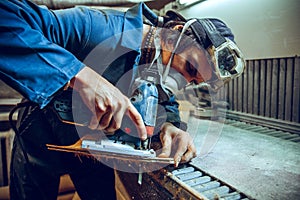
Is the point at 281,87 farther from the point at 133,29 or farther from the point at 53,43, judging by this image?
the point at 53,43

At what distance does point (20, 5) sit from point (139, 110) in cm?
52

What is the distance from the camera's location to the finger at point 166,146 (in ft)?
3.44

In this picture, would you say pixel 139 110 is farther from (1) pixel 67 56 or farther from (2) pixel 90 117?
(1) pixel 67 56

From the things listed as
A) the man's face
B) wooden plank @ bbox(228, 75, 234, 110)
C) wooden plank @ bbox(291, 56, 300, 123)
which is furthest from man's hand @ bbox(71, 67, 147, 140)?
wooden plank @ bbox(228, 75, 234, 110)

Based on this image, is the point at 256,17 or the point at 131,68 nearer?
the point at 131,68

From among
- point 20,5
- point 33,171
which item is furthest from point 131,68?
point 33,171

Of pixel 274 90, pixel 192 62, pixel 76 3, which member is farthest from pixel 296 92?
pixel 76 3

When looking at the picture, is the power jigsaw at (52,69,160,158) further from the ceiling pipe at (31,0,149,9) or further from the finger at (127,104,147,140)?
the ceiling pipe at (31,0,149,9)

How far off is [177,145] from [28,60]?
681 mm

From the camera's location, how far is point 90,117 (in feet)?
2.82

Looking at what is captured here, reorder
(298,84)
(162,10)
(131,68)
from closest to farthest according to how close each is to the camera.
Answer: (131,68) → (298,84) → (162,10)

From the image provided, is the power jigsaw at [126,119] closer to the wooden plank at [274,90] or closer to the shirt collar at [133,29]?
the shirt collar at [133,29]

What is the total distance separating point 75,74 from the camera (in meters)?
0.77

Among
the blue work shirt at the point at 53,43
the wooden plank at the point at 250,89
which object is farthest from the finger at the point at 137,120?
the wooden plank at the point at 250,89
